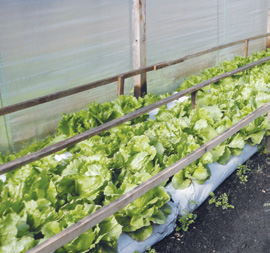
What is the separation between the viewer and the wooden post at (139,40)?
557 cm

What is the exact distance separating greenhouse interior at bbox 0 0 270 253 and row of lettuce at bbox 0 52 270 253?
0.01 meters

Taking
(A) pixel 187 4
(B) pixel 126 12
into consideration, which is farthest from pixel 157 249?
(A) pixel 187 4

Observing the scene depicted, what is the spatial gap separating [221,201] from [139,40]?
2.93 metres

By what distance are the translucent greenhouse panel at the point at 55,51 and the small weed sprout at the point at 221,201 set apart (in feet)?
8.17

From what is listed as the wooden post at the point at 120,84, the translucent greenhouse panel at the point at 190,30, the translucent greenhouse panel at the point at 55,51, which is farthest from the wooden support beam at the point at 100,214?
the translucent greenhouse panel at the point at 190,30

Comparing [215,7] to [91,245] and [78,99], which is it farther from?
[91,245]

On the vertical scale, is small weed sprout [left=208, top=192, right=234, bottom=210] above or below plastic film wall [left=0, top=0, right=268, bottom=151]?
below

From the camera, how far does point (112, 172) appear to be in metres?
3.46

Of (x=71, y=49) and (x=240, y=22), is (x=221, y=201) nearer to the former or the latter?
(x=71, y=49)

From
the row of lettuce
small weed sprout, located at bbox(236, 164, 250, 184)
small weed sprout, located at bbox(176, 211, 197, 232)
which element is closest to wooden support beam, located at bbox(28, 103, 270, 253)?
the row of lettuce

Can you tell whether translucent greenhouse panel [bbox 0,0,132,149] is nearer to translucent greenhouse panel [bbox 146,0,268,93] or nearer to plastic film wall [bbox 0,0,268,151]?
plastic film wall [bbox 0,0,268,151]

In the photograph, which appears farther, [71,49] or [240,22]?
[240,22]

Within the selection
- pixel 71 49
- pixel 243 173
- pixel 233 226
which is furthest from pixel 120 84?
pixel 233 226

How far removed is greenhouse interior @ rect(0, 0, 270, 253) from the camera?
110 inches
